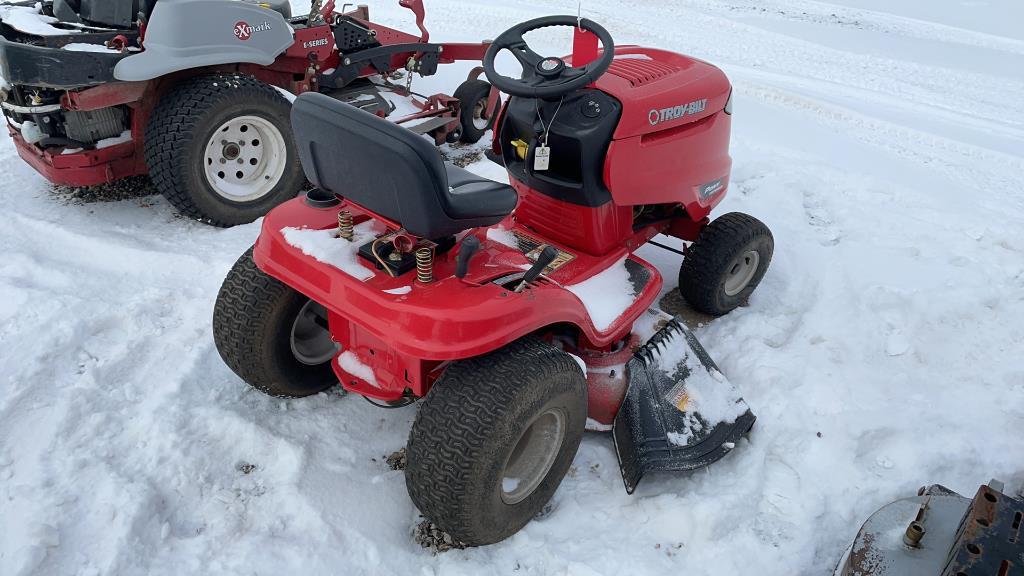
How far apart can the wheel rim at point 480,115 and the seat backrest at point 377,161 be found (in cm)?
302

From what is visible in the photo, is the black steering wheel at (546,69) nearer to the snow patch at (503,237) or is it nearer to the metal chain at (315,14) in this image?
the snow patch at (503,237)

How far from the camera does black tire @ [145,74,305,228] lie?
11.5 feet

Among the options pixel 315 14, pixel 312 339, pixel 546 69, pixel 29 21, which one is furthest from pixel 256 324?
pixel 315 14

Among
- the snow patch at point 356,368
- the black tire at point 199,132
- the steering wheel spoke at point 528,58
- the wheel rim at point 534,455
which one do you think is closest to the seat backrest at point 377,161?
the snow patch at point 356,368

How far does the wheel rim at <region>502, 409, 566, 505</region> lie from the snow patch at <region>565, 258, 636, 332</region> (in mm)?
407

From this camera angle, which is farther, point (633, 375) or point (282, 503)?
point (633, 375)

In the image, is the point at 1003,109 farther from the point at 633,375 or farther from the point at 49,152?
the point at 49,152

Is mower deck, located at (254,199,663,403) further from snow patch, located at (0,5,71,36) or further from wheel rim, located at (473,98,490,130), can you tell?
wheel rim, located at (473,98,490,130)

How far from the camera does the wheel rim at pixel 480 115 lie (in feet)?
16.4

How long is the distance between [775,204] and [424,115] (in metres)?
2.23

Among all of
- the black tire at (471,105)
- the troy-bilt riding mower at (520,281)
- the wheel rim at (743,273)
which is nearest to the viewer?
the troy-bilt riding mower at (520,281)

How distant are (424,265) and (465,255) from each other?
12cm

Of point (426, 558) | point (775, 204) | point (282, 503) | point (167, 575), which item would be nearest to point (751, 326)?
point (775, 204)

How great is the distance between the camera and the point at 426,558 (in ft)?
6.93
